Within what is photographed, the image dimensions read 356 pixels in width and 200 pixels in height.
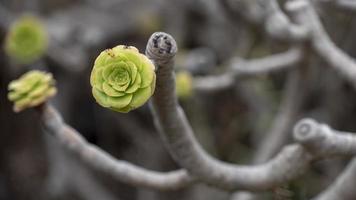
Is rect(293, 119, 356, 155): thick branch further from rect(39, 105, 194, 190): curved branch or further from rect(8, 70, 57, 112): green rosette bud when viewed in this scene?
rect(8, 70, 57, 112): green rosette bud

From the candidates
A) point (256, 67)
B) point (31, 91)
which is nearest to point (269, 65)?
point (256, 67)

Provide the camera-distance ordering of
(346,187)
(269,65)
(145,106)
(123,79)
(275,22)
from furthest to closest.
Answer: (145,106) → (269,65) → (275,22) → (346,187) → (123,79)

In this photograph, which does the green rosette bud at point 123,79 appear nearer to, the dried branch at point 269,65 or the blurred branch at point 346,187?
the blurred branch at point 346,187

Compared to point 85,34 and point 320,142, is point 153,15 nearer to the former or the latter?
point 85,34

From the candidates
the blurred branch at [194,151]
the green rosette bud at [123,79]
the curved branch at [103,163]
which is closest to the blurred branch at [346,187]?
the blurred branch at [194,151]

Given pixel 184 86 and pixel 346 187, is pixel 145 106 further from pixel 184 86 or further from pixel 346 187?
pixel 346 187

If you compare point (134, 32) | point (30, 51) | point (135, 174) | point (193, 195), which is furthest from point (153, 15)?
point (135, 174)

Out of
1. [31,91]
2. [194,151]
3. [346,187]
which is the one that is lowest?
[346,187]
